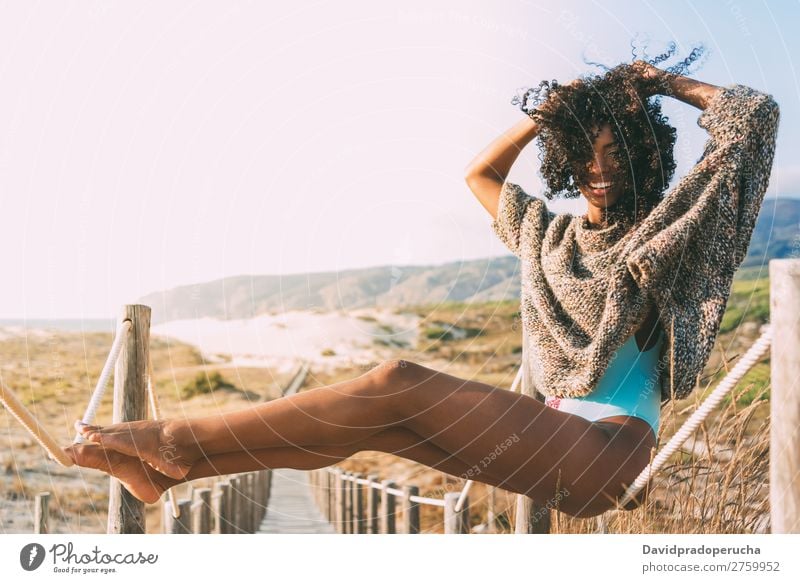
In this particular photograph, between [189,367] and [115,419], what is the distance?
17650 millimetres

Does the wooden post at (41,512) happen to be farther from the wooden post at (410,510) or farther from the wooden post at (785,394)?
the wooden post at (785,394)

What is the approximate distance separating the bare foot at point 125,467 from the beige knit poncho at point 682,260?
1047 millimetres

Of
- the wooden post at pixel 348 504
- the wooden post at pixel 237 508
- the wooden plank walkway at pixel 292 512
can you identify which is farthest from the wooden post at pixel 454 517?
the wooden post at pixel 348 504

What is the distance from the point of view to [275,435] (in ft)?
6.55

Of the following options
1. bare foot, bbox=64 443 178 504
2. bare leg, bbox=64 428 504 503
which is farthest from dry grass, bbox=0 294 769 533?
bare foot, bbox=64 443 178 504

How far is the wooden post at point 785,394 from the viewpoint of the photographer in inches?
66.0

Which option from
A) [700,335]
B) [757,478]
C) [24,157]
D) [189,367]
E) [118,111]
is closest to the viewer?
[700,335]

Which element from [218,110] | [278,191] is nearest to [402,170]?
[278,191]

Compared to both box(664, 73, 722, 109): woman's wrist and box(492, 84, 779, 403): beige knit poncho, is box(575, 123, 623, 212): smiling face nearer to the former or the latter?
box(492, 84, 779, 403): beige knit poncho

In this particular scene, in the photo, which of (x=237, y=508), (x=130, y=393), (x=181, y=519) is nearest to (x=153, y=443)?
(x=130, y=393)

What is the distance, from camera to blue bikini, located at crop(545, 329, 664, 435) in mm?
2186

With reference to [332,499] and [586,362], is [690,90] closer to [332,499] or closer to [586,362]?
[586,362]

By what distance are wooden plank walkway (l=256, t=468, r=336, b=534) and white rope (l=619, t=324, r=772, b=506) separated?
182 inches

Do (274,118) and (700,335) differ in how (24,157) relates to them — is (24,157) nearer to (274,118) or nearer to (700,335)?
(274,118)
